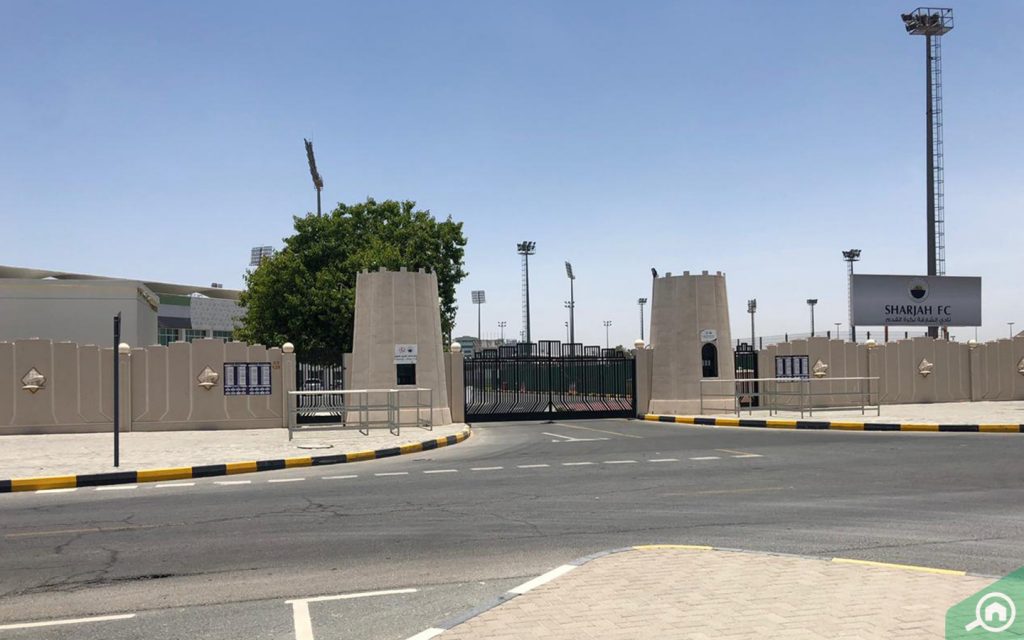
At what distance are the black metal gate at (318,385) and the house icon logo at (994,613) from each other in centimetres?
2039

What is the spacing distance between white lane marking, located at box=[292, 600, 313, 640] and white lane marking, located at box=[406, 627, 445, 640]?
2.46 feet

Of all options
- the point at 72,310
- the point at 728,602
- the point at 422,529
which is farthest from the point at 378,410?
the point at 72,310

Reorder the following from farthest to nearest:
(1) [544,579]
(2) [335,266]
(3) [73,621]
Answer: (2) [335,266] → (1) [544,579] → (3) [73,621]

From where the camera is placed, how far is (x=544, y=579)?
20.8ft

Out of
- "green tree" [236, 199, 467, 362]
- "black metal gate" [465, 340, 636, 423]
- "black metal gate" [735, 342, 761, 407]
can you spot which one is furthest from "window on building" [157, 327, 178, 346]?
"black metal gate" [735, 342, 761, 407]

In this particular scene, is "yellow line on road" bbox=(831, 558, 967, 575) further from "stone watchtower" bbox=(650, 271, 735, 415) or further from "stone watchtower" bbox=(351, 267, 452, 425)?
"stone watchtower" bbox=(650, 271, 735, 415)

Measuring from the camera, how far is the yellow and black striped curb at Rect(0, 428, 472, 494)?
1305cm

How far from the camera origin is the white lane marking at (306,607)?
546 centimetres

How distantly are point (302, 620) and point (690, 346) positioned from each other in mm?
23449

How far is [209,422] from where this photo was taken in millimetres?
23141

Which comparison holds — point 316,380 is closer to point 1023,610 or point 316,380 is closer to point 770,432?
point 770,432

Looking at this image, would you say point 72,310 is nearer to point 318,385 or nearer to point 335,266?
point 335,266

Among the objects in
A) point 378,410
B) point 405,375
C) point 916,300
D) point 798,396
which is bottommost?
point 798,396

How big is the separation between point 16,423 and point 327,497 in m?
14.7
